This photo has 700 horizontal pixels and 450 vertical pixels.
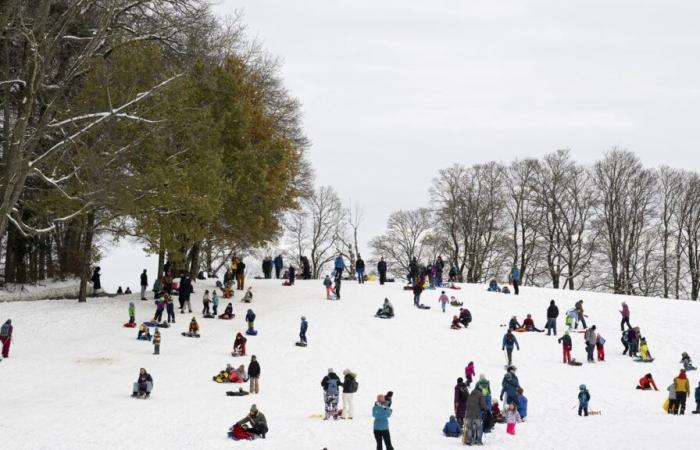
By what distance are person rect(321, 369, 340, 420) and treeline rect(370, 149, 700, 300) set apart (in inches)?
1725

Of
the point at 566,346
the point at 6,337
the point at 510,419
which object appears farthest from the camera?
the point at 566,346

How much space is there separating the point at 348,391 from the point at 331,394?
1.78 ft

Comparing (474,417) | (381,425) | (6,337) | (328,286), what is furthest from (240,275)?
(381,425)

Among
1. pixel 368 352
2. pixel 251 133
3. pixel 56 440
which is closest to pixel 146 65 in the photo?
pixel 251 133

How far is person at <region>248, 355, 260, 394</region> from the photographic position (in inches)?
938

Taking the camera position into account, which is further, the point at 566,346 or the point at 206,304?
the point at 206,304

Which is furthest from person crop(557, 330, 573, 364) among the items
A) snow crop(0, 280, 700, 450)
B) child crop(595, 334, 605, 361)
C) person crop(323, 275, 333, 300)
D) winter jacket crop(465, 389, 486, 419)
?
person crop(323, 275, 333, 300)

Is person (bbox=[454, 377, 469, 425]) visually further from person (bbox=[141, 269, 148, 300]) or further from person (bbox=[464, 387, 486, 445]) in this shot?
person (bbox=[141, 269, 148, 300])

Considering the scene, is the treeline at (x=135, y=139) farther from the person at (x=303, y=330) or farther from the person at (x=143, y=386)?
the person at (x=303, y=330)

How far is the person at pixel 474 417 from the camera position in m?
18.3

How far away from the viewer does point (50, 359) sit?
2681 centimetres

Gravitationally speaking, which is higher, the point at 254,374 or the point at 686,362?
the point at 686,362

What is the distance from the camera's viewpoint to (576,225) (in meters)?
63.4

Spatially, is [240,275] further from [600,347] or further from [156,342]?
[600,347]
